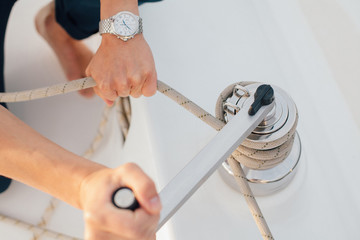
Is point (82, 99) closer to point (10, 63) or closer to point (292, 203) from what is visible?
point (10, 63)

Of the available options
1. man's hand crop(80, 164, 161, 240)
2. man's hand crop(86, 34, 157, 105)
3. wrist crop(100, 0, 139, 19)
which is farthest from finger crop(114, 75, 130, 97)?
man's hand crop(80, 164, 161, 240)

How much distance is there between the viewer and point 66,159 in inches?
12.9

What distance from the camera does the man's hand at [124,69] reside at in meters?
0.49

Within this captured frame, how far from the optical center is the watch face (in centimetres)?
52

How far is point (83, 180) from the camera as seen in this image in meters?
0.30

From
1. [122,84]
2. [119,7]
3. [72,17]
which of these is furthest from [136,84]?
[72,17]

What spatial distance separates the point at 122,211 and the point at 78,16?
63cm

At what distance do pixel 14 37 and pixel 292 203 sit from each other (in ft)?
2.95

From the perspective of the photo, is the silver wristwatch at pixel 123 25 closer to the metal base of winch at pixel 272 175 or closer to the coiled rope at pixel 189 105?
the coiled rope at pixel 189 105

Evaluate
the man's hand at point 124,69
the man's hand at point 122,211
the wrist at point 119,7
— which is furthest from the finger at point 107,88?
the man's hand at point 122,211

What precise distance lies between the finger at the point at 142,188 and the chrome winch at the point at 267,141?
0.16m

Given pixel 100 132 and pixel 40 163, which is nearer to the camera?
pixel 40 163

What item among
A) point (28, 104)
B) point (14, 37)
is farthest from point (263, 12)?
point (14, 37)

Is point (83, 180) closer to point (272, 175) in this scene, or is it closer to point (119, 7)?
point (272, 175)
